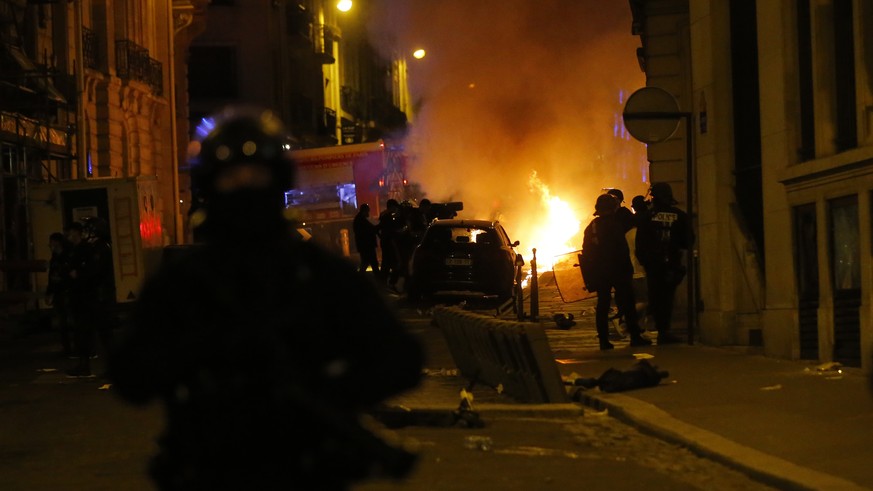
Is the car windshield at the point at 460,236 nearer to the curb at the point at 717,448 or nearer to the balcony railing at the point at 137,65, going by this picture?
the curb at the point at 717,448

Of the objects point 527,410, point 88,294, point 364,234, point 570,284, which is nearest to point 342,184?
point 364,234

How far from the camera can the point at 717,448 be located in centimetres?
871

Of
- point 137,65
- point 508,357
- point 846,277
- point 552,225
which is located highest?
point 137,65

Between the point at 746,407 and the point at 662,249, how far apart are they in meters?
6.28

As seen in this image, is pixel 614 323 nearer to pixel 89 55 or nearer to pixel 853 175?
pixel 853 175

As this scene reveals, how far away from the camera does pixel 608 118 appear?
49.4 metres

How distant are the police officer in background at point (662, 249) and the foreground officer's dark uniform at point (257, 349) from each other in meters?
13.5

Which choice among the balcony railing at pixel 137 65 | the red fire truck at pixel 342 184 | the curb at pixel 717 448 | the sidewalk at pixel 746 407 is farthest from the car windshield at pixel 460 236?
the balcony railing at pixel 137 65

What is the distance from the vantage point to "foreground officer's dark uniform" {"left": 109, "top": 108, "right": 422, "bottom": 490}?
3.17 metres

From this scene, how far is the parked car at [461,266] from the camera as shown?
2441 cm

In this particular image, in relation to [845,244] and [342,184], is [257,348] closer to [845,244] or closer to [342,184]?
[845,244]

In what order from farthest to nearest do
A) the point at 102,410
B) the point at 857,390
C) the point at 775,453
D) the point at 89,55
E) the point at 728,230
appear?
the point at 89,55, the point at 728,230, the point at 102,410, the point at 857,390, the point at 775,453

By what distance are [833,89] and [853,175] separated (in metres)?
1.05

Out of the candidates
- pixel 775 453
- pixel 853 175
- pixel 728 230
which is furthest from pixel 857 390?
pixel 728 230
